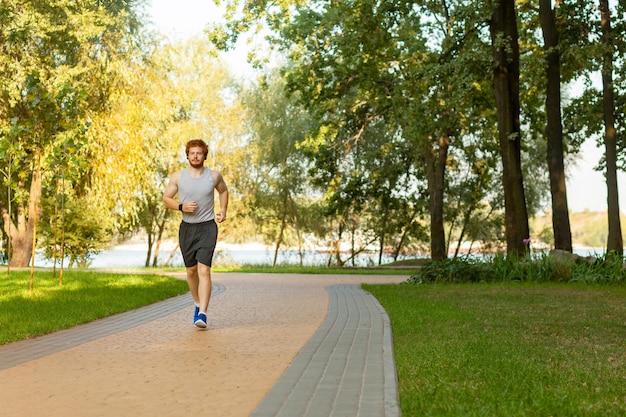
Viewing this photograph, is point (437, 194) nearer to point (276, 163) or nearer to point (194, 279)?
point (276, 163)

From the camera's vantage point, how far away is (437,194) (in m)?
30.5

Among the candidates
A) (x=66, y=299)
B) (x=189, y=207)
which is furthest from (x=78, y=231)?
(x=189, y=207)

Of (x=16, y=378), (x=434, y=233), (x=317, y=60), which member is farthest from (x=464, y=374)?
(x=434, y=233)

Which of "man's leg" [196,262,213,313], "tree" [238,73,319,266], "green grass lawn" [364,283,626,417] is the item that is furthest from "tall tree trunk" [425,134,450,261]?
"man's leg" [196,262,213,313]

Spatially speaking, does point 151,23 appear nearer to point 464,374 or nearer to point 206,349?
point 206,349

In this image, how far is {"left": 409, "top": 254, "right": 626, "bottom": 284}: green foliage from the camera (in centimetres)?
1929

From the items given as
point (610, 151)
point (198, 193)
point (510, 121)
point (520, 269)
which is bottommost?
point (520, 269)

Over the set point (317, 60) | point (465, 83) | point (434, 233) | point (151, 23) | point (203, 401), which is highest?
point (151, 23)

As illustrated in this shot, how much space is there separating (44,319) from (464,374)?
640cm

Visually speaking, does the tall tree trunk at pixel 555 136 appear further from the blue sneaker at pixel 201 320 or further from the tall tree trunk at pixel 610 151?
the blue sneaker at pixel 201 320

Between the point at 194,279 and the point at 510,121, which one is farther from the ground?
the point at 510,121

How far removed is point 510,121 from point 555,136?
162 cm

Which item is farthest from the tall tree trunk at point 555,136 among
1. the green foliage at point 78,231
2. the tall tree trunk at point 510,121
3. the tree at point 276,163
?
the tree at point 276,163

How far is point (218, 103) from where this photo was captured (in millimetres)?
39750
